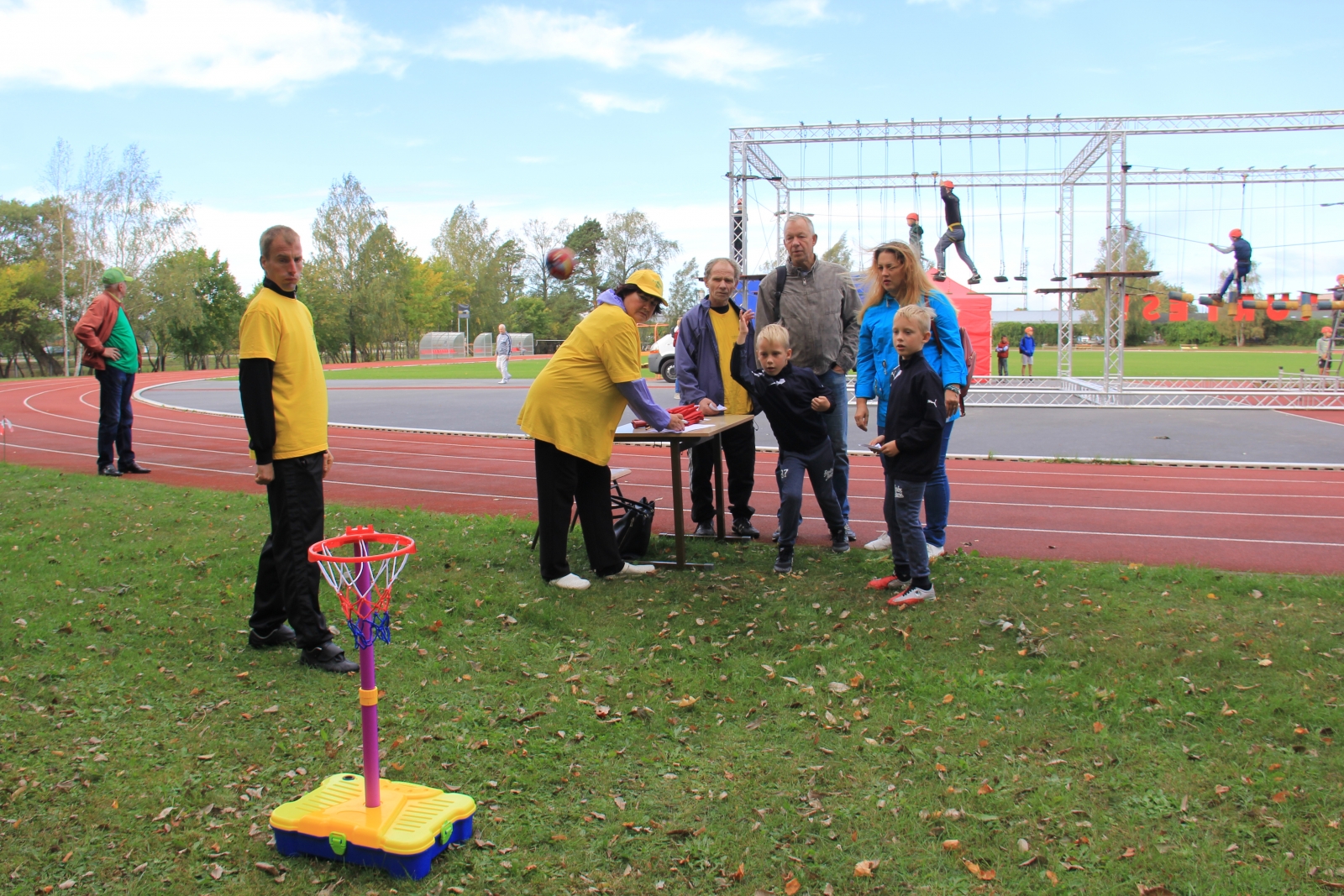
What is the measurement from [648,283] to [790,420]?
1268 mm

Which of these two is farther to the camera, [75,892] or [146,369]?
[146,369]

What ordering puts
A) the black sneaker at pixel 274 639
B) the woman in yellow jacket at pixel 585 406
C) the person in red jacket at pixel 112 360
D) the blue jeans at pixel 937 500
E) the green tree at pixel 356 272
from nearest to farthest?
the black sneaker at pixel 274 639, the woman in yellow jacket at pixel 585 406, the blue jeans at pixel 937 500, the person in red jacket at pixel 112 360, the green tree at pixel 356 272

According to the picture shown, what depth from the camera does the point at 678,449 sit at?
5.66m

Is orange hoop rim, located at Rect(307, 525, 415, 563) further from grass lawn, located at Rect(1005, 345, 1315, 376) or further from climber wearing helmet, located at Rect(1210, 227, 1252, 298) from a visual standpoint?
grass lawn, located at Rect(1005, 345, 1315, 376)

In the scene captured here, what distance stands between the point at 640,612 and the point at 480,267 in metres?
80.1

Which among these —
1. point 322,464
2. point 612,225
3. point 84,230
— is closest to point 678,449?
point 322,464

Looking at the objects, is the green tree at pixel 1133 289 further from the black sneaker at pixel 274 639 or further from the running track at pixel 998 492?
the black sneaker at pixel 274 639

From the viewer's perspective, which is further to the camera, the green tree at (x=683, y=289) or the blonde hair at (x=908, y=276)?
the green tree at (x=683, y=289)

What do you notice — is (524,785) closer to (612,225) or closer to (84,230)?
(84,230)

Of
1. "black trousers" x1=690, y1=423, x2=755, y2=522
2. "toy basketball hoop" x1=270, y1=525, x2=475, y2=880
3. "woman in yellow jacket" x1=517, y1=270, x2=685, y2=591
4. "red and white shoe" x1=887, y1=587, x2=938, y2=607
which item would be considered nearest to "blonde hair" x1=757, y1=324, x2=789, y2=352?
"woman in yellow jacket" x1=517, y1=270, x2=685, y2=591

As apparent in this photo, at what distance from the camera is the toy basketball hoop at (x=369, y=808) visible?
8.54 feet

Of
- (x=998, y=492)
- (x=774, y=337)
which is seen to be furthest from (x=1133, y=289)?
(x=774, y=337)

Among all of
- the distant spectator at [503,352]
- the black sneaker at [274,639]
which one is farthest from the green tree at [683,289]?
the black sneaker at [274,639]

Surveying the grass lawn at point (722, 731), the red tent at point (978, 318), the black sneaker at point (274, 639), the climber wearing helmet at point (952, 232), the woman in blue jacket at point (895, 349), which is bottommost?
the grass lawn at point (722, 731)
